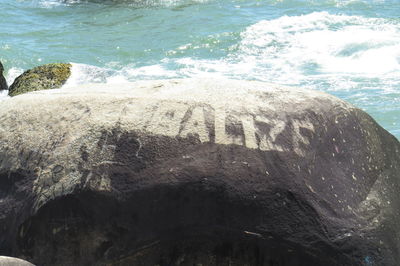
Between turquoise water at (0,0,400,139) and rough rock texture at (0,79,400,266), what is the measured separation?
4.20m

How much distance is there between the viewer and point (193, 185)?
142 inches

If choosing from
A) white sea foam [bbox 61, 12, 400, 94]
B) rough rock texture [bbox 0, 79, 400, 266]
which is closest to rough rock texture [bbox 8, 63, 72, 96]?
white sea foam [bbox 61, 12, 400, 94]

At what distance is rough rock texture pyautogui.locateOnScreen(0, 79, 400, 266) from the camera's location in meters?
3.61

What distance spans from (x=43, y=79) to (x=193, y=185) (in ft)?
→ 17.2

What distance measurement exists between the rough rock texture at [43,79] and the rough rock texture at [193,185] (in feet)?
14.5

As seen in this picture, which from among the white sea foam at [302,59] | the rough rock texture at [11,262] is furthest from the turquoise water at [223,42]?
the rough rock texture at [11,262]

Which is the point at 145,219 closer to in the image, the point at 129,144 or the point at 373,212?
the point at 129,144

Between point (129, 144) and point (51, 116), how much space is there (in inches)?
20.9

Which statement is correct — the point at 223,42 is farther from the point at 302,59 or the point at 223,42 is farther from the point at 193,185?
the point at 193,185

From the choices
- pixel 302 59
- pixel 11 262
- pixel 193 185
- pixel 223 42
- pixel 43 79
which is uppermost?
pixel 193 185

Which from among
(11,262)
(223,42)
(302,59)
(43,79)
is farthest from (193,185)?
(223,42)

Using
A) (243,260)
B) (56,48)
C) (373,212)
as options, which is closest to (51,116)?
(243,260)

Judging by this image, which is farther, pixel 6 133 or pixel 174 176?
pixel 6 133

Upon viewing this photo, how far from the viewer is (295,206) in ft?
Answer: 11.9
